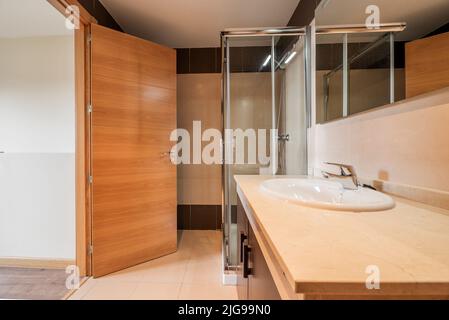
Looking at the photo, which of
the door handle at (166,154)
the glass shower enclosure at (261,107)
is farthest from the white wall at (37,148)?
the glass shower enclosure at (261,107)

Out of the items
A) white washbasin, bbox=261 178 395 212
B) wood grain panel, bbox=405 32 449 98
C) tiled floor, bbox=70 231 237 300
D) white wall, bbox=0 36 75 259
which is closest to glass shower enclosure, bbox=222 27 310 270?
tiled floor, bbox=70 231 237 300

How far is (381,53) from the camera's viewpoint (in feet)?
2.72

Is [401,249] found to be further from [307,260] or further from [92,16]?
[92,16]

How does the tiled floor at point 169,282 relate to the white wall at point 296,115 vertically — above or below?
below

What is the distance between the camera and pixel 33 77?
1896 mm

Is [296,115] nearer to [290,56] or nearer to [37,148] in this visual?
[290,56]

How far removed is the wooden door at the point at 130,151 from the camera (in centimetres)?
164

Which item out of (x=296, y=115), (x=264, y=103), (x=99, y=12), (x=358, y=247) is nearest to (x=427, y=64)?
(x=358, y=247)

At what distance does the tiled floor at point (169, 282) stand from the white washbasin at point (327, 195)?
926 millimetres

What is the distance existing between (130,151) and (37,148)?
902 millimetres

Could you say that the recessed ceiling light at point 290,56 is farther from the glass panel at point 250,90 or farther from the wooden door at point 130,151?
the wooden door at point 130,151

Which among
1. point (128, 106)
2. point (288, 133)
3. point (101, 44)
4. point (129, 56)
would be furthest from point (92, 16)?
point (288, 133)

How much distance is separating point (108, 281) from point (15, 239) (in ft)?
3.34

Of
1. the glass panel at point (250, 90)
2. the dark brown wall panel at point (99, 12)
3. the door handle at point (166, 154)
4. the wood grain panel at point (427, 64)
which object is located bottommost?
the door handle at point (166, 154)
